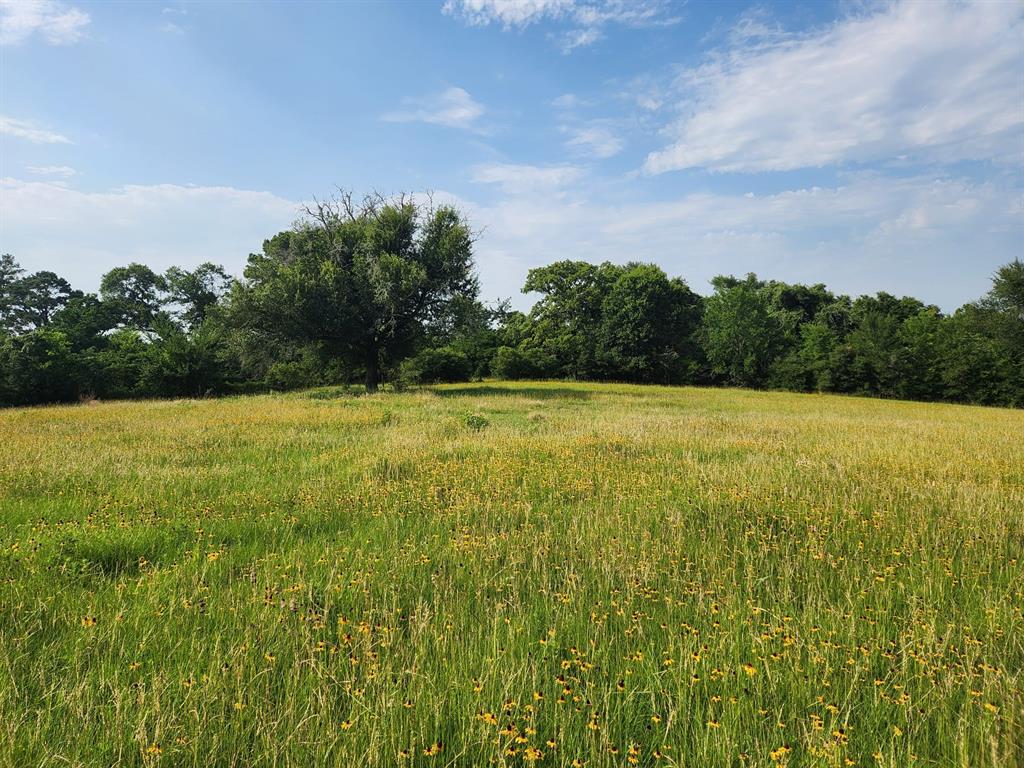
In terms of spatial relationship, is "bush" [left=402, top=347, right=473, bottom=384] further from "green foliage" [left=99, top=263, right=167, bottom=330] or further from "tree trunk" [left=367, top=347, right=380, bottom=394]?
"green foliage" [left=99, top=263, right=167, bottom=330]

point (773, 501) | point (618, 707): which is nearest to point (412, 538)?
point (618, 707)

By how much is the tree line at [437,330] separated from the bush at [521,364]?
0.57ft

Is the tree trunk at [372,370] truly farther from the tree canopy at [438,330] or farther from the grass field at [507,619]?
the grass field at [507,619]

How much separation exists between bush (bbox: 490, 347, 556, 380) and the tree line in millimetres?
173

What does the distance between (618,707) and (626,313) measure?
192 ft

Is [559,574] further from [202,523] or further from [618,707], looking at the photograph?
[202,523]

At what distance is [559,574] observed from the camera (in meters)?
4.38

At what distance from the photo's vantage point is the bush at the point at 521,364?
55.7 m

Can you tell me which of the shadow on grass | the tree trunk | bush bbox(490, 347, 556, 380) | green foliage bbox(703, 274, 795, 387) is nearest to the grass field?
the shadow on grass

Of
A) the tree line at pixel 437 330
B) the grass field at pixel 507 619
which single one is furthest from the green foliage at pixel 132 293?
the grass field at pixel 507 619

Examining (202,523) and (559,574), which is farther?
(202,523)

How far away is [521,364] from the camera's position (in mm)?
56375

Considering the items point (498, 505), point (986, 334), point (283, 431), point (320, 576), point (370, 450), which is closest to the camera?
point (320, 576)

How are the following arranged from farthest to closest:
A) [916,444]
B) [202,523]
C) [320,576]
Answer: [916,444] < [202,523] < [320,576]
